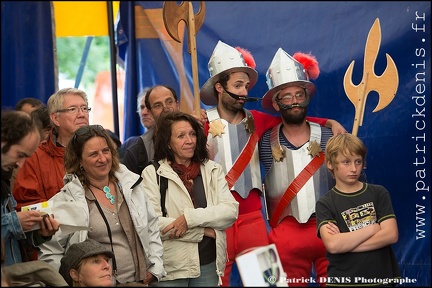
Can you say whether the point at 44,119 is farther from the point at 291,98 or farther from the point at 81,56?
the point at 81,56

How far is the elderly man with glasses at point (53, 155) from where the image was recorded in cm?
489

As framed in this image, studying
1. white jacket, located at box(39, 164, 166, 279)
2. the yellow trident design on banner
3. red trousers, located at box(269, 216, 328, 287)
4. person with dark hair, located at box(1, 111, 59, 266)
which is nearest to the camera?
person with dark hair, located at box(1, 111, 59, 266)

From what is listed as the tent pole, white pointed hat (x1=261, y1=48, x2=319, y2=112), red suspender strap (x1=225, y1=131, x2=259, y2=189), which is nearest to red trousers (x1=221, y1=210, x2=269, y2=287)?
red suspender strap (x1=225, y1=131, x2=259, y2=189)

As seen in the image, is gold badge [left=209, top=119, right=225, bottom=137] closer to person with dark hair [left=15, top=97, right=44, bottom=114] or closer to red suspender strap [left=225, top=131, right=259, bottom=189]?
red suspender strap [left=225, top=131, right=259, bottom=189]

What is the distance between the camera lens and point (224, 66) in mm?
5730

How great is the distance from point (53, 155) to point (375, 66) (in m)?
2.58

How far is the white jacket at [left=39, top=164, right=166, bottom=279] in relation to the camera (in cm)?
451

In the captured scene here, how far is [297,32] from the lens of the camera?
6703mm

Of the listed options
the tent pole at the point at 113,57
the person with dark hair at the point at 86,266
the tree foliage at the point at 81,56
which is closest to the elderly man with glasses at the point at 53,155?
the person with dark hair at the point at 86,266

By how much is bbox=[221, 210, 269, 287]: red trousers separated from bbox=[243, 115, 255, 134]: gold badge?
0.54 metres

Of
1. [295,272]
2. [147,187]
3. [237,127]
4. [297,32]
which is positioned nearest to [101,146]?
[147,187]

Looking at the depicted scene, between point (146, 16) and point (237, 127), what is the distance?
6.14ft

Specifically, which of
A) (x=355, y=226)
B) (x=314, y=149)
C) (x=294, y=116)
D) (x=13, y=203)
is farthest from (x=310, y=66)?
(x=13, y=203)

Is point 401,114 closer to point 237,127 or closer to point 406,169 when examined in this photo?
point 406,169
